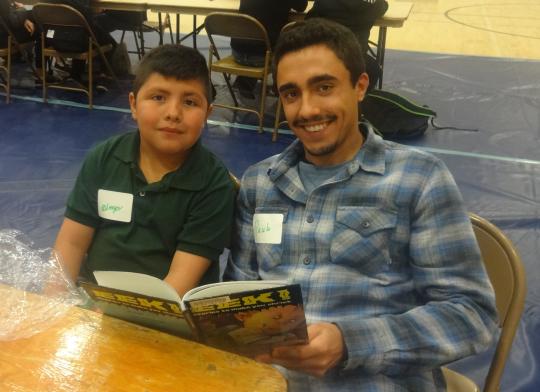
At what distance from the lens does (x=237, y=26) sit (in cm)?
324

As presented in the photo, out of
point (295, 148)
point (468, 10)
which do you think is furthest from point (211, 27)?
point (468, 10)

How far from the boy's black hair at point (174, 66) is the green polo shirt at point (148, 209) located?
0.53 ft

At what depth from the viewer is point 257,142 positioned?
11.2 ft

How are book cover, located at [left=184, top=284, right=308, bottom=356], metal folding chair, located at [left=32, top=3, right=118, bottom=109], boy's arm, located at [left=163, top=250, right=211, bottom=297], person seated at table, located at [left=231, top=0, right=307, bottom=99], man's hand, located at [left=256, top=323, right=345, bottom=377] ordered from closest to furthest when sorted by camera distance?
1. book cover, located at [left=184, top=284, right=308, bottom=356]
2. man's hand, located at [left=256, top=323, right=345, bottom=377]
3. boy's arm, located at [left=163, top=250, right=211, bottom=297]
4. person seated at table, located at [left=231, top=0, right=307, bottom=99]
5. metal folding chair, located at [left=32, top=3, right=118, bottom=109]

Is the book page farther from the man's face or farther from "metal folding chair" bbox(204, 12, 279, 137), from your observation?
"metal folding chair" bbox(204, 12, 279, 137)

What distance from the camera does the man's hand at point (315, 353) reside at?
0.84 meters

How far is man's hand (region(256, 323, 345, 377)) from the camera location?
84 cm

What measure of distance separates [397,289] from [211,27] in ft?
9.24

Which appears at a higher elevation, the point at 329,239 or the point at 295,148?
the point at 295,148

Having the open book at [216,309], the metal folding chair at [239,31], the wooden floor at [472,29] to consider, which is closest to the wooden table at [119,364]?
the open book at [216,309]

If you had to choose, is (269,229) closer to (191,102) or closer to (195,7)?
(191,102)

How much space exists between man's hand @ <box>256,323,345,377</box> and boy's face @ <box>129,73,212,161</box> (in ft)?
1.79

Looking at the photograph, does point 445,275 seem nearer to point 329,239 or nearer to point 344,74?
point 329,239

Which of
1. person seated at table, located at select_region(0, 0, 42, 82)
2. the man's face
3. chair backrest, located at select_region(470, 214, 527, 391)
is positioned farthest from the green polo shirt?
person seated at table, located at select_region(0, 0, 42, 82)
